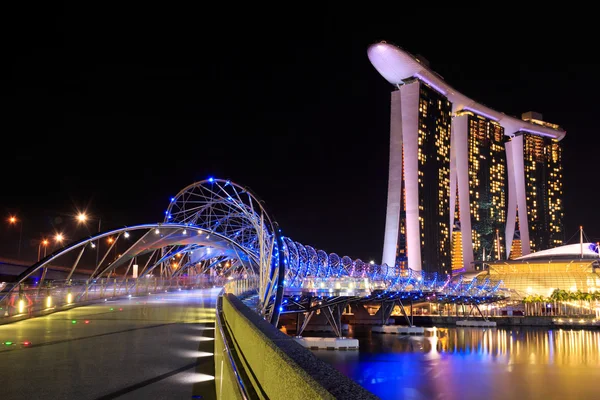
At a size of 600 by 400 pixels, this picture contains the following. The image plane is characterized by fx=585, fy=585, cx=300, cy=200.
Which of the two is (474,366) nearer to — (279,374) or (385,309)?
(385,309)

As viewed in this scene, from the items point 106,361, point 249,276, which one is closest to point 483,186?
point 249,276

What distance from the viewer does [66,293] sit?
2881 cm

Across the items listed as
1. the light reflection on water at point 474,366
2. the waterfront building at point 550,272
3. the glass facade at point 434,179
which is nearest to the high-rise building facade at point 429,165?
the glass facade at point 434,179

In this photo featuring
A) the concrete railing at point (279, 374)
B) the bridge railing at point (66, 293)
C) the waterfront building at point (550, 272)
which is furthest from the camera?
the waterfront building at point (550, 272)

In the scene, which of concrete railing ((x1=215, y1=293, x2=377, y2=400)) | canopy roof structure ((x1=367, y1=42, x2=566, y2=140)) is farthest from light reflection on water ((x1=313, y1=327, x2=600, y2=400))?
canopy roof structure ((x1=367, y1=42, x2=566, y2=140))

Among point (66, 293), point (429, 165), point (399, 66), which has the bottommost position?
point (66, 293)

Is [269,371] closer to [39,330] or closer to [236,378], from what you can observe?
[236,378]

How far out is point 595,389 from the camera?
128 ft

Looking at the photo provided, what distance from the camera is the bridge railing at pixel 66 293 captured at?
21625 millimetres

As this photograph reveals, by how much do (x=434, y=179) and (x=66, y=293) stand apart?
441 ft

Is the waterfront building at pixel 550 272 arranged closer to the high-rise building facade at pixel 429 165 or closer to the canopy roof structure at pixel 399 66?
the high-rise building facade at pixel 429 165

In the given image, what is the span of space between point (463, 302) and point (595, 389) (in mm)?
67139

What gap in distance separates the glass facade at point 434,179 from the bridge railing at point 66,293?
331ft

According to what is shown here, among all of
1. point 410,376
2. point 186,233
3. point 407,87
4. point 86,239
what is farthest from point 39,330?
point 407,87
